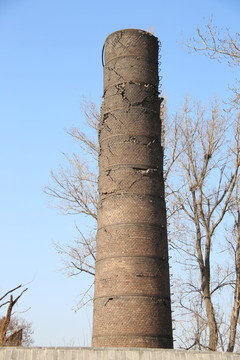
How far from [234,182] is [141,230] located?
6.77 meters

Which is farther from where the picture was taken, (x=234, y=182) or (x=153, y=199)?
(x=234, y=182)

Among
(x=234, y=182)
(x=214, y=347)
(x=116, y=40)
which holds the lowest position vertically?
(x=214, y=347)

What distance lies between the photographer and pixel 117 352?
872 cm

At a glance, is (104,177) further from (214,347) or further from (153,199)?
(214,347)

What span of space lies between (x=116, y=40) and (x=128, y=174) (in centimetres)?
457

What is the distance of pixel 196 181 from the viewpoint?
17.9m

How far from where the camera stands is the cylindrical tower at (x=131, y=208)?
11.7 m

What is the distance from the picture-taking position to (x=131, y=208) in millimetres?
12539

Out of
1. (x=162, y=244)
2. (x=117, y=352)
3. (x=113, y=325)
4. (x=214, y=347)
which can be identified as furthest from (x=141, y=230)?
(x=214, y=347)

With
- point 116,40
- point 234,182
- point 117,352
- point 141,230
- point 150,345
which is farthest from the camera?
point 234,182

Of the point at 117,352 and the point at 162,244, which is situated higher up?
the point at 162,244

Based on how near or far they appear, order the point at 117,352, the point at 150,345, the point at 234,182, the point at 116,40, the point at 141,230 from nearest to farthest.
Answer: the point at 117,352 → the point at 150,345 → the point at 141,230 → the point at 116,40 → the point at 234,182

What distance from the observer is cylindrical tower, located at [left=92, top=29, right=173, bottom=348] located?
1167 cm

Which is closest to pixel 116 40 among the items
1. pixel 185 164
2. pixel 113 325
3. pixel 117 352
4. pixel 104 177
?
pixel 104 177
